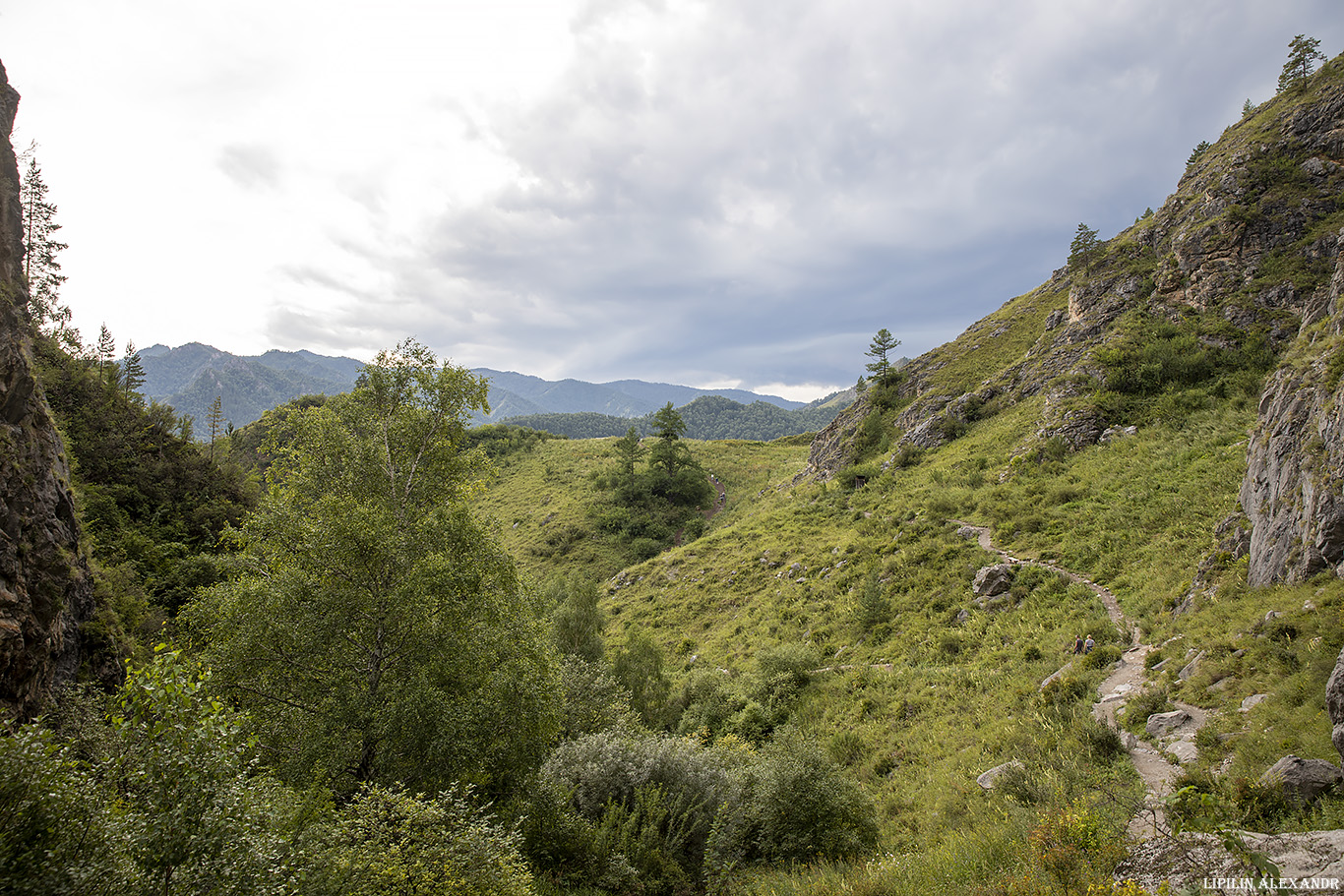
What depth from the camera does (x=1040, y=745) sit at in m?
11.3

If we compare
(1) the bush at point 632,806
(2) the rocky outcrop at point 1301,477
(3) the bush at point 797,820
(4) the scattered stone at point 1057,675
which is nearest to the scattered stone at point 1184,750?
(4) the scattered stone at point 1057,675

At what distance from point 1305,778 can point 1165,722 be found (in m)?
3.78

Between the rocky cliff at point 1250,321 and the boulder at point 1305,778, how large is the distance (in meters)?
6.15

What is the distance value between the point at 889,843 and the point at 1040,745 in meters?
4.21

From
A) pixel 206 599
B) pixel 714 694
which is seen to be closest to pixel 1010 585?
pixel 714 694

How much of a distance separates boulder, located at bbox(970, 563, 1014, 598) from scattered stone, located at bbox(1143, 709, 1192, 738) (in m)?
10.7

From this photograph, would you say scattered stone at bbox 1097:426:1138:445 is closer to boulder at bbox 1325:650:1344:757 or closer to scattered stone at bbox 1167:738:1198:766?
scattered stone at bbox 1167:738:1198:766

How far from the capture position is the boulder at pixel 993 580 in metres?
20.2

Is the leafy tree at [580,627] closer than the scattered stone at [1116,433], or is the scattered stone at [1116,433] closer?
the leafy tree at [580,627]

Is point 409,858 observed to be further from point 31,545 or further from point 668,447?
point 668,447

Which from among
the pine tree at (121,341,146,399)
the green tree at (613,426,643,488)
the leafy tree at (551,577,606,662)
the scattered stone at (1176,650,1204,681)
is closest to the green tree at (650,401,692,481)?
the green tree at (613,426,643,488)

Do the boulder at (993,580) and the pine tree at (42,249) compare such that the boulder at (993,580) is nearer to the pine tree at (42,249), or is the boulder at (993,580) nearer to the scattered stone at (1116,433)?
the scattered stone at (1116,433)

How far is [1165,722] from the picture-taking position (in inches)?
386

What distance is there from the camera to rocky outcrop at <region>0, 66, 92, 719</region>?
1059 cm
